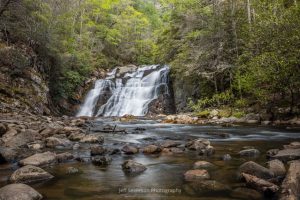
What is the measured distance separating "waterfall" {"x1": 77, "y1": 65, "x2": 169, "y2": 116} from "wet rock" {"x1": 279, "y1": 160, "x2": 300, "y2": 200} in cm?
2300

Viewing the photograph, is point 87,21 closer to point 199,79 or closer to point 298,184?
point 199,79

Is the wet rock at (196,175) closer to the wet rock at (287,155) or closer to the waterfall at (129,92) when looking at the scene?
the wet rock at (287,155)

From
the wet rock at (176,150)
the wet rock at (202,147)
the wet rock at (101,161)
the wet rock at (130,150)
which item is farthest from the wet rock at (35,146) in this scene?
the wet rock at (202,147)

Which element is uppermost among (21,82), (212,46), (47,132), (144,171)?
(212,46)

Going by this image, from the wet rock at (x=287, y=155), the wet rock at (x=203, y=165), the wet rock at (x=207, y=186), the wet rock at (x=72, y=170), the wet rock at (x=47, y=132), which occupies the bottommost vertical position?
the wet rock at (x=207, y=186)

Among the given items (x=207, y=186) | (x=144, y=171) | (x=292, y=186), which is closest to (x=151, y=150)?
(x=144, y=171)

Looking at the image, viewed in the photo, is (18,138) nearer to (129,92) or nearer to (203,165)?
(203,165)

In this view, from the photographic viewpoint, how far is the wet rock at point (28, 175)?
6.16 meters

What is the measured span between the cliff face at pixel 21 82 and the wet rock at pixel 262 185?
51.5ft

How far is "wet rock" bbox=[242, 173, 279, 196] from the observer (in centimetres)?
534

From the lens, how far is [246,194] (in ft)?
18.0

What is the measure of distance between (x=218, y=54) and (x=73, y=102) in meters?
14.4

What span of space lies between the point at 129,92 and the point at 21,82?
11.6 m

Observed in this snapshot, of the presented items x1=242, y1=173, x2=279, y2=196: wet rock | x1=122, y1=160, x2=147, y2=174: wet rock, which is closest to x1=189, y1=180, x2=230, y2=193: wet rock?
x1=242, y1=173, x2=279, y2=196: wet rock
